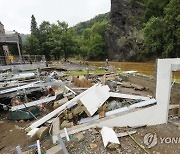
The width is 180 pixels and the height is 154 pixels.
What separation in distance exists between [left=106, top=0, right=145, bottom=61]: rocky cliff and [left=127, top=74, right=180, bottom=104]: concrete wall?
2852 centimetres

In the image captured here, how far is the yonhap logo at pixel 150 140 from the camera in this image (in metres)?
4.81

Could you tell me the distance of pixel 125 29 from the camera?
41.0m

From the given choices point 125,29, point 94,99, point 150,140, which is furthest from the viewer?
point 125,29

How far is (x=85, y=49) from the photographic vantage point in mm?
53906

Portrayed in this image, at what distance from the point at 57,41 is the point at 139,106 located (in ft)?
111

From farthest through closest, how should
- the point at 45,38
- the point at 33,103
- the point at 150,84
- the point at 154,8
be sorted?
the point at 45,38 → the point at 154,8 → the point at 150,84 → the point at 33,103

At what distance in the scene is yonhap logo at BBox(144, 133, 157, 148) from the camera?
4808 mm

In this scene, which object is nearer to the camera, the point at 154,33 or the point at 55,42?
the point at 154,33

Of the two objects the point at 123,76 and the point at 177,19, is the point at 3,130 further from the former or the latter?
the point at 177,19

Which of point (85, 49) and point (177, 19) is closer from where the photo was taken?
point (177, 19)

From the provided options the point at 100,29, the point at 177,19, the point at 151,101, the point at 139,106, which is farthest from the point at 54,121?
the point at 100,29

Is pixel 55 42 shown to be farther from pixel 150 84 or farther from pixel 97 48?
pixel 150 84

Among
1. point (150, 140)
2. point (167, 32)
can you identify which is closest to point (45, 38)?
point (167, 32)

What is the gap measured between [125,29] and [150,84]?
1367 inches
